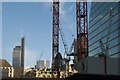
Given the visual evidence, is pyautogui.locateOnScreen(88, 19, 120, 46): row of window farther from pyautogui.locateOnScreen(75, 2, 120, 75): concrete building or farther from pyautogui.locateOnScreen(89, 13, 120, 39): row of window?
pyautogui.locateOnScreen(89, 13, 120, 39): row of window

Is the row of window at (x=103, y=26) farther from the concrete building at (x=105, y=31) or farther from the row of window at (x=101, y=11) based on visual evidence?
the row of window at (x=101, y=11)

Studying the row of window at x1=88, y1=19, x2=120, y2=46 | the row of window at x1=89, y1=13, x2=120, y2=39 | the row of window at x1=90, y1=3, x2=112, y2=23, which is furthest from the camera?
the row of window at x1=90, y1=3, x2=112, y2=23

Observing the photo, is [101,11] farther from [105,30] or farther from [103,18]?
[105,30]

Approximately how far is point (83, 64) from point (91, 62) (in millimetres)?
7224

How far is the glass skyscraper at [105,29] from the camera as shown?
11869 cm

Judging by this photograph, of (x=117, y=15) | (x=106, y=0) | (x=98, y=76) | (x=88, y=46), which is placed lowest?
(x=98, y=76)

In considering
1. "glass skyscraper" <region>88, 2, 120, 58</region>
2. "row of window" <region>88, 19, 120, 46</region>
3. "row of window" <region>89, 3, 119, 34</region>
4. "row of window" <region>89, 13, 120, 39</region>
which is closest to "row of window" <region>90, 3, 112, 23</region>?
"glass skyscraper" <region>88, 2, 120, 58</region>

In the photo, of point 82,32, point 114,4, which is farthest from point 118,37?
point 82,32

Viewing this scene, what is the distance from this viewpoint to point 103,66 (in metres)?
68.6

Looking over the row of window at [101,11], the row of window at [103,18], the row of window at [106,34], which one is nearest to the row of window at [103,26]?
the row of window at [106,34]

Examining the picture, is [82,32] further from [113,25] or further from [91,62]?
[91,62]

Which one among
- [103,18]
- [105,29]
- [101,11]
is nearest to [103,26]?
[103,18]

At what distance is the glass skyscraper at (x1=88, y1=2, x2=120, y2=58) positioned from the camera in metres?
119

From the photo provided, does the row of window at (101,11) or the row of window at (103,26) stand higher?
the row of window at (101,11)
